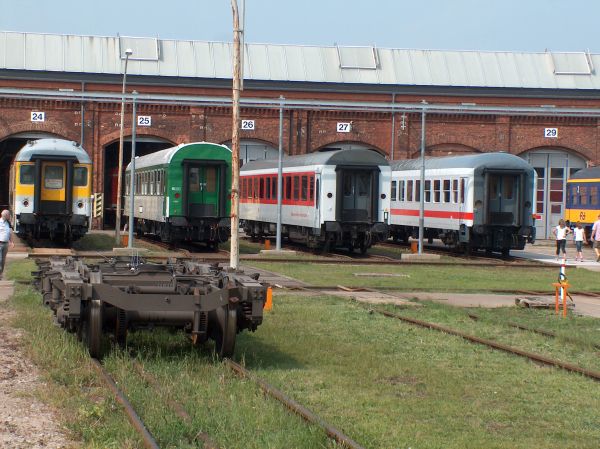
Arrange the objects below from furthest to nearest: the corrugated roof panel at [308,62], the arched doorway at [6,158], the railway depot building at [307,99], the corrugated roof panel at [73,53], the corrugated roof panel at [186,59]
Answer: the corrugated roof panel at [186,59] < the arched doorway at [6,158] < the corrugated roof panel at [308,62] < the corrugated roof panel at [73,53] < the railway depot building at [307,99]

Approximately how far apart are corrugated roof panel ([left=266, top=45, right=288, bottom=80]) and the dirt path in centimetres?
4158

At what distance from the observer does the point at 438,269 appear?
30703mm

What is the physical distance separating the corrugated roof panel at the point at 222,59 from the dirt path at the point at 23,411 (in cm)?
4074

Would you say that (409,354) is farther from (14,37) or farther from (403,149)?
(14,37)

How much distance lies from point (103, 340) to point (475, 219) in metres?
24.4

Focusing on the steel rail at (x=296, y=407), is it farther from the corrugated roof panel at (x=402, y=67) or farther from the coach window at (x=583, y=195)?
the corrugated roof panel at (x=402, y=67)

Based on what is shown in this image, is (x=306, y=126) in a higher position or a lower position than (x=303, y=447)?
higher

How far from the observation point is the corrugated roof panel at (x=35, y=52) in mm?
A: 51969

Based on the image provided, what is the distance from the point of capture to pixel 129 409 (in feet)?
30.5

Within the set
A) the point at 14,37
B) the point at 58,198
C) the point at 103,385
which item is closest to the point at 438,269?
the point at 58,198

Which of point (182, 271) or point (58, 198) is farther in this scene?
point (58, 198)

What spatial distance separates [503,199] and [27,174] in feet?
50.4

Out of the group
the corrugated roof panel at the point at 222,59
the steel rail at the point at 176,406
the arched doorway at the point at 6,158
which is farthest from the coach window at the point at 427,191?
the steel rail at the point at 176,406

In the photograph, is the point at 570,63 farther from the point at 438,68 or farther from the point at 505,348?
the point at 505,348
